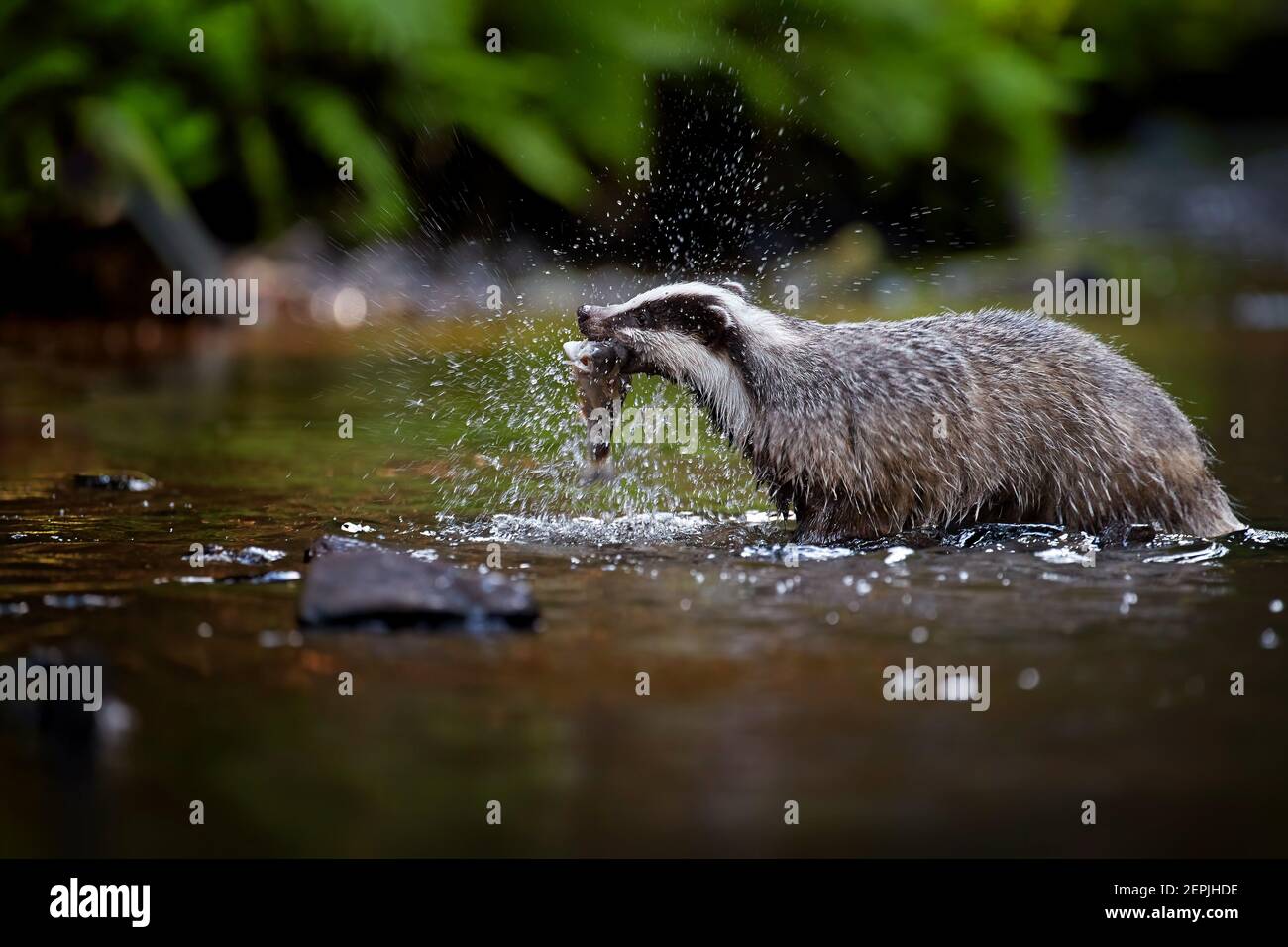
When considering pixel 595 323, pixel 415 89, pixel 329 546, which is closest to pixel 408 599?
pixel 329 546

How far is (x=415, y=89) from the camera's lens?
56.1 ft

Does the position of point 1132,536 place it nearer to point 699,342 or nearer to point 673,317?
point 699,342

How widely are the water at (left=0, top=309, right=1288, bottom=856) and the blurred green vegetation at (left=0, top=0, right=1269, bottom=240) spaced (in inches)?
347

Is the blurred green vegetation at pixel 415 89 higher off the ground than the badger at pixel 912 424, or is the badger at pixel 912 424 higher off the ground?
the blurred green vegetation at pixel 415 89

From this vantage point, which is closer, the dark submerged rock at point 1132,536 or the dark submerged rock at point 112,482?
the dark submerged rock at point 1132,536

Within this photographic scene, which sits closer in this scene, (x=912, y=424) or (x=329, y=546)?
(x=329, y=546)

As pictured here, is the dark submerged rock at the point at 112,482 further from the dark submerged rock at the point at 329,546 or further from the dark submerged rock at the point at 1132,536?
the dark submerged rock at the point at 1132,536

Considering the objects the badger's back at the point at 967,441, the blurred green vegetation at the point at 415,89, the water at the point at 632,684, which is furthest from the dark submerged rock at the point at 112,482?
the blurred green vegetation at the point at 415,89

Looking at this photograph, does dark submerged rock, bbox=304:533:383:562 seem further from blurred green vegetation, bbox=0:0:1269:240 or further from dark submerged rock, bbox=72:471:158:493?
blurred green vegetation, bbox=0:0:1269:240

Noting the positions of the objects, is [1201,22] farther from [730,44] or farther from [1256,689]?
[1256,689]

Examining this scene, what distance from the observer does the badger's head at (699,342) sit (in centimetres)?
642

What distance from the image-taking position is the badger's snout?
6410 mm

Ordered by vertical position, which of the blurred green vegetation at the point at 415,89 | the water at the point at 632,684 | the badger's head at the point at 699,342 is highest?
the blurred green vegetation at the point at 415,89

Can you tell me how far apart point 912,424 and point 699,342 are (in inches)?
37.3
